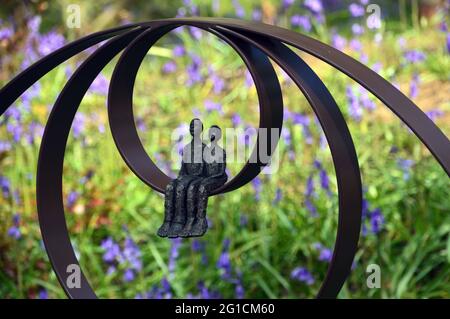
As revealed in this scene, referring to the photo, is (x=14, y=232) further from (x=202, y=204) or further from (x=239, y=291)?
(x=202, y=204)

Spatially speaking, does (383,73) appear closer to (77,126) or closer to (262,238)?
(262,238)

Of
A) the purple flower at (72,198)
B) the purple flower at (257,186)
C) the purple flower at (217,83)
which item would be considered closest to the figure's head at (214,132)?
the purple flower at (257,186)

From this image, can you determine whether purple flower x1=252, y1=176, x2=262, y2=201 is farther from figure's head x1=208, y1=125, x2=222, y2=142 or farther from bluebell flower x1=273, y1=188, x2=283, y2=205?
figure's head x1=208, y1=125, x2=222, y2=142

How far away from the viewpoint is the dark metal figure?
235cm

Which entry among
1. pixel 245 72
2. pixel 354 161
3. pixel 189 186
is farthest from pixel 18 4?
pixel 354 161

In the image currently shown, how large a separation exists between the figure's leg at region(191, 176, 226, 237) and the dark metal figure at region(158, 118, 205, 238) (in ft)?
0.14

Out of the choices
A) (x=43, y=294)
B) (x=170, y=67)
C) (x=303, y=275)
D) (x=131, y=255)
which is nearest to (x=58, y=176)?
(x=131, y=255)

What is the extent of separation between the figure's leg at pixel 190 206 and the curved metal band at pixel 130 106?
75mm

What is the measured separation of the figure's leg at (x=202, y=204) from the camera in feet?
7.64

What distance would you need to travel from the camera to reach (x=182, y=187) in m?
2.35

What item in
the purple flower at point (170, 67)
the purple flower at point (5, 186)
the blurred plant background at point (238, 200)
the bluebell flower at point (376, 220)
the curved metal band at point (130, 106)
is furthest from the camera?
the purple flower at point (170, 67)

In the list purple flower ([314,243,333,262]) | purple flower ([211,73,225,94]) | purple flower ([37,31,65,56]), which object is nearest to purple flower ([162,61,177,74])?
purple flower ([211,73,225,94])

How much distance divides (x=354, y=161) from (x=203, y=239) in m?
2.01

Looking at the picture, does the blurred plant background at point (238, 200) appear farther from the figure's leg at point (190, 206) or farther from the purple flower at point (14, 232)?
the figure's leg at point (190, 206)
